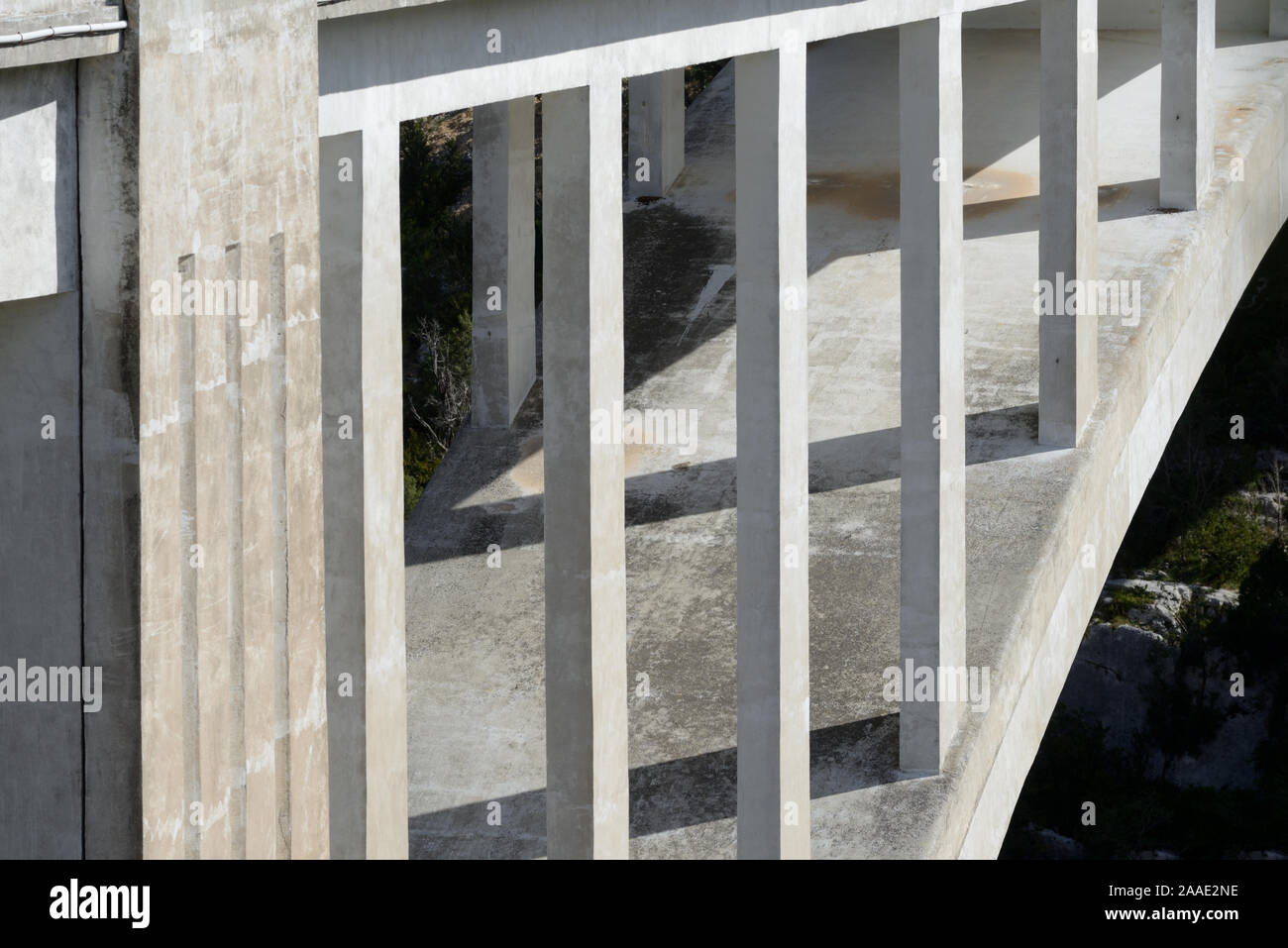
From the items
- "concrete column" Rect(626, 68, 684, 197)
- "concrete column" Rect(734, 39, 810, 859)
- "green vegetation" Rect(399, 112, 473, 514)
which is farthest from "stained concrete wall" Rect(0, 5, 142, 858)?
"green vegetation" Rect(399, 112, 473, 514)

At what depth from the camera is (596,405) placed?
9.58 meters

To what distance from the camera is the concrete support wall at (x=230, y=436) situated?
6.71 metres

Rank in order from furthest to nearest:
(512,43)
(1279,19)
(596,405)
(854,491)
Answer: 1. (1279,19)
2. (854,491)
3. (596,405)
4. (512,43)

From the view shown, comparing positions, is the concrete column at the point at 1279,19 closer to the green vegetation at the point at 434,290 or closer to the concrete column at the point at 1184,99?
the concrete column at the point at 1184,99

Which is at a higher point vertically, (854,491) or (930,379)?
(930,379)

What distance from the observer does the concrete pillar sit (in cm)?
812

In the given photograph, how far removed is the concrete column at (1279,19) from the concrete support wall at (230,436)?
16812mm

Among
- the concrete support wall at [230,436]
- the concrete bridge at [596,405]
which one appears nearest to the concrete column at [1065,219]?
the concrete bridge at [596,405]

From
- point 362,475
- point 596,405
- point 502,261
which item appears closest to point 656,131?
point 502,261

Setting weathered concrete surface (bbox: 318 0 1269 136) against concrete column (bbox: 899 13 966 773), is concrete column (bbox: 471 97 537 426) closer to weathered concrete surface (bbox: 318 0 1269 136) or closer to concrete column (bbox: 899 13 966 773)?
concrete column (bbox: 899 13 966 773)

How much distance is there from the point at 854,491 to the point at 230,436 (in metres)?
9.32

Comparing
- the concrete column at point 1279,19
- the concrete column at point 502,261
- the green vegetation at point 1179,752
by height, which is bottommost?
the green vegetation at point 1179,752

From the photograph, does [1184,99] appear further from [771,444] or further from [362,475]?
[362,475]

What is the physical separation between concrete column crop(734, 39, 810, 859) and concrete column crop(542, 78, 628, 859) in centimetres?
146
